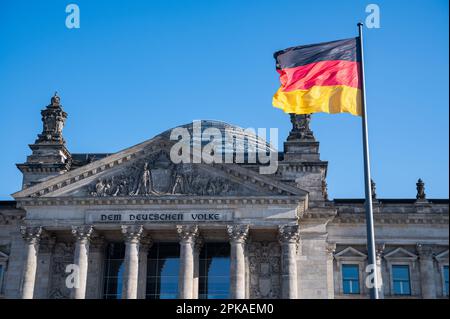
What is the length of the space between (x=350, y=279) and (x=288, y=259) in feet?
24.7

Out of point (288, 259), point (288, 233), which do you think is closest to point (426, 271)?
point (288, 259)

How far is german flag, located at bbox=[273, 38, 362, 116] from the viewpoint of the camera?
33.7 m

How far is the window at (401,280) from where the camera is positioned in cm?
5877

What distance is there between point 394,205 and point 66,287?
86.1 feet

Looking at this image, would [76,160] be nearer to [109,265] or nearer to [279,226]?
[109,265]

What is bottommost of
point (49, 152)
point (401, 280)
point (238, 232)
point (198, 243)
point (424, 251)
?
point (401, 280)

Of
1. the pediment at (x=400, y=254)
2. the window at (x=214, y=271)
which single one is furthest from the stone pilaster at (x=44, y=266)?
the pediment at (x=400, y=254)

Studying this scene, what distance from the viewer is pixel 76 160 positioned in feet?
224

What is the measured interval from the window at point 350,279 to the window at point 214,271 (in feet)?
30.0

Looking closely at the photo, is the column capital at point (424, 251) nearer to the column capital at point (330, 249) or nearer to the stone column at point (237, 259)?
the column capital at point (330, 249)

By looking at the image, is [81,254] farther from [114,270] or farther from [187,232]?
[187,232]

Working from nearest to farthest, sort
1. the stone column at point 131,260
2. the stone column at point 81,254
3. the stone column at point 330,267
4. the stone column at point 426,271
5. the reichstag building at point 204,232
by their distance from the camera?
the stone column at point 131,260
the stone column at point 81,254
the reichstag building at point 204,232
the stone column at point 330,267
the stone column at point 426,271

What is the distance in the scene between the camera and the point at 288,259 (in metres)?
54.0
